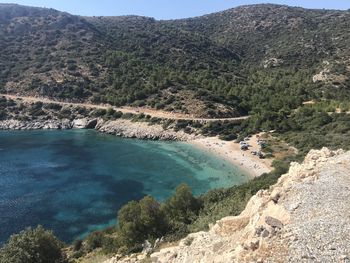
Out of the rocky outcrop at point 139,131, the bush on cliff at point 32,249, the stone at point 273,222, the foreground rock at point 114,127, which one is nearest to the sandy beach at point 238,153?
the rocky outcrop at point 139,131

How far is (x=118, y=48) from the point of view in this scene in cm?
17162

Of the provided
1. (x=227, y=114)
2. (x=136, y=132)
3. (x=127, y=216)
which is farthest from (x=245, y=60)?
(x=127, y=216)

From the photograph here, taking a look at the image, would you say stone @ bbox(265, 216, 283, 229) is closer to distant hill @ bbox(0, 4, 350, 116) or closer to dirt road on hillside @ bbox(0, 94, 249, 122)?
dirt road on hillside @ bbox(0, 94, 249, 122)

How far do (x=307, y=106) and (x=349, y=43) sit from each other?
64.3m

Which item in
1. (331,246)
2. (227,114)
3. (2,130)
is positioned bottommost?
(2,130)

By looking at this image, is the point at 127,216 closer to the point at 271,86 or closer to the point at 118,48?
the point at 271,86

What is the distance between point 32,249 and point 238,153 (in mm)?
52221

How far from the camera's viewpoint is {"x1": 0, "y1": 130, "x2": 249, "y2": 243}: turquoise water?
168ft

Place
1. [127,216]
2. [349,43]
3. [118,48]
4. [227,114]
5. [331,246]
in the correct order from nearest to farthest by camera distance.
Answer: [331,246] < [127,216] < [227,114] < [349,43] < [118,48]

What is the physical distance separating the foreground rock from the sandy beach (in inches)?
259

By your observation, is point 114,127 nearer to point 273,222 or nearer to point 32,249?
point 32,249

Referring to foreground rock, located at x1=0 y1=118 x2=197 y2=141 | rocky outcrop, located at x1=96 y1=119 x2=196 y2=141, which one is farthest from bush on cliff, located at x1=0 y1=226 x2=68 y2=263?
rocky outcrop, located at x1=96 y1=119 x2=196 y2=141

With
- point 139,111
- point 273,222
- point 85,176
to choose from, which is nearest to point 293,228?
point 273,222

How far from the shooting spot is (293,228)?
53.7 ft
